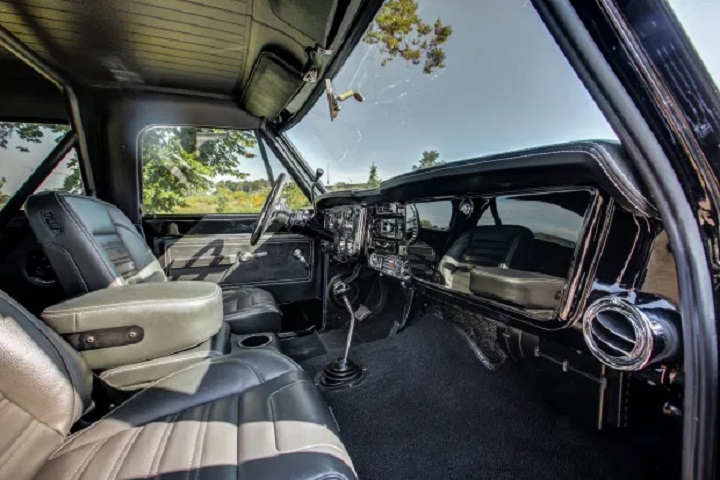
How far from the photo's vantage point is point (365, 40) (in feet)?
5.59

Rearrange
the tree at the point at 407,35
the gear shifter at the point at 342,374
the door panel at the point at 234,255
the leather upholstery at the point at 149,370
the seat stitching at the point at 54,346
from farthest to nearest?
the door panel at the point at 234,255
the gear shifter at the point at 342,374
the tree at the point at 407,35
the leather upholstery at the point at 149,370
the seat stitching at the point at 54,346

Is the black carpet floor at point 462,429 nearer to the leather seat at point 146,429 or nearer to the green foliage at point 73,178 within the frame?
the leather seat at point 146,429

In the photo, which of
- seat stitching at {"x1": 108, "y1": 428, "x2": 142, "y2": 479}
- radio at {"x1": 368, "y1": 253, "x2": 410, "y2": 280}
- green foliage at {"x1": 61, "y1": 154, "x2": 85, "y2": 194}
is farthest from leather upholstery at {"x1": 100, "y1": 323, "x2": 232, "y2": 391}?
green foliage at {"x1": 61, "y1": 154, "x2": 85, "y2": 194}

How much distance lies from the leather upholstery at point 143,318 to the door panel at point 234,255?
3.81ft

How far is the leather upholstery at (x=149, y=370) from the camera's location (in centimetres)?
123

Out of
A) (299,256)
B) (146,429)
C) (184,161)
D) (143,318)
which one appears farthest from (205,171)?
(146,429)

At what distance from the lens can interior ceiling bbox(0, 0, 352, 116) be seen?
1.59 meters

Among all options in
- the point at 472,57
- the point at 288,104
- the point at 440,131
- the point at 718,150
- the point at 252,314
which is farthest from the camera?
the point at 288,104

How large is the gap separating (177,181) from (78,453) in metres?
2.10

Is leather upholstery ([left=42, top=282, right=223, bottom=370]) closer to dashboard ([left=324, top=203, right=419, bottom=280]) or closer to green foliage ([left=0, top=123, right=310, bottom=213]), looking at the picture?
dashboard ([left=324, top=203, right=419, bottom=280])

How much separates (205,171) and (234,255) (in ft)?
2.07

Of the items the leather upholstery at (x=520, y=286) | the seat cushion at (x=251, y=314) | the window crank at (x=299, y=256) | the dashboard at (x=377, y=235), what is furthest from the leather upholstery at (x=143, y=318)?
the window crank at (x=299, y=256)

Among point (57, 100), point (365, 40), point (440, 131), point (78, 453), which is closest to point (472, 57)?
point (440, 131)

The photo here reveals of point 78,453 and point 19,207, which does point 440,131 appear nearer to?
point 78,453
